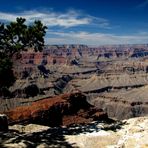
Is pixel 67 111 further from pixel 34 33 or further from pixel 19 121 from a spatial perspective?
pixel 34 33

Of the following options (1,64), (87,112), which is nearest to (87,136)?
(1,64)

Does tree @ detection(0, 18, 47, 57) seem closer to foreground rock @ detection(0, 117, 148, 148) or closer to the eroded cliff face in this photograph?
foreground rock @ detection(0, 117, 148, 148)

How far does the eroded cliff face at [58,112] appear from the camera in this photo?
7881 cm

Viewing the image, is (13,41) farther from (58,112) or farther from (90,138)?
(58,112)

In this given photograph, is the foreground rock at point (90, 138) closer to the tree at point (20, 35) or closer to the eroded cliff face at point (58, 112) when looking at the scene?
the tree at point (20, 35)

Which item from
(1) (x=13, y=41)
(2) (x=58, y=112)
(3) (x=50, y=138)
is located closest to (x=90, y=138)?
(3) (x=50, y=138)

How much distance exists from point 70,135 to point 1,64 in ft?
32.8

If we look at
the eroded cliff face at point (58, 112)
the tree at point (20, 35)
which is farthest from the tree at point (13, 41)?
the eroded cliff face at point (58, 112)

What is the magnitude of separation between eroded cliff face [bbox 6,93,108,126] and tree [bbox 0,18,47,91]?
43837mm

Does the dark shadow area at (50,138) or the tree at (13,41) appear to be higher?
the tree at (13,41)

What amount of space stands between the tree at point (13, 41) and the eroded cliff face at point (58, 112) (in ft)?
144

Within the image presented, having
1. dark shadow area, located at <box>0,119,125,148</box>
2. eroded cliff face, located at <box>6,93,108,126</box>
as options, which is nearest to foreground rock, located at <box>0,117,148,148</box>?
dark shadow area, located at <box>0,119,125,148</box>

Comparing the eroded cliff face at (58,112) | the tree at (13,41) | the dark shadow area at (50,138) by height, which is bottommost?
the eroded cliff face at (58,112)

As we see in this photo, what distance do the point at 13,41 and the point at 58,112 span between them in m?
54.9
